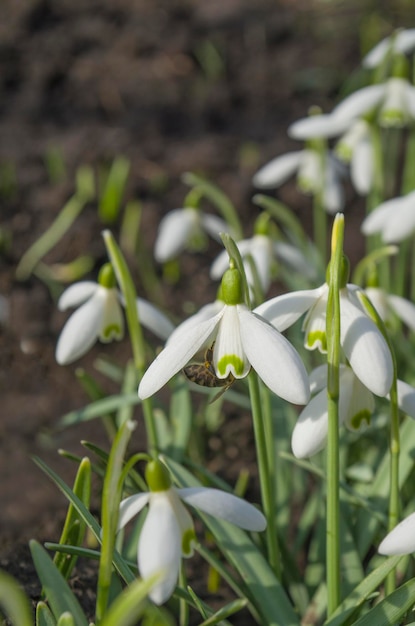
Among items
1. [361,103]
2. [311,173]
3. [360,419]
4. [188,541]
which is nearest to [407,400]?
[360,419]

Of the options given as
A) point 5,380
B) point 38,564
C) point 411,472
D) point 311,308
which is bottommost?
point 5,380

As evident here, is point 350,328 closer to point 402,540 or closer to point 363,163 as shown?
point 402,540

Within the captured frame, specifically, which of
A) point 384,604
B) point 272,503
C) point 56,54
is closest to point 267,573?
point 272,503

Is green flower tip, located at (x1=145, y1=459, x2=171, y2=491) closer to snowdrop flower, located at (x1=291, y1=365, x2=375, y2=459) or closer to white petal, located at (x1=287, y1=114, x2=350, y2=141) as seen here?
snowdrop flower, located at (x1=291, y1=365, x2=375, y2=459)

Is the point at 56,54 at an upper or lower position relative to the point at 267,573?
upper

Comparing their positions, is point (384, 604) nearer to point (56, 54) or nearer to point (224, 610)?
point (224, 610)
